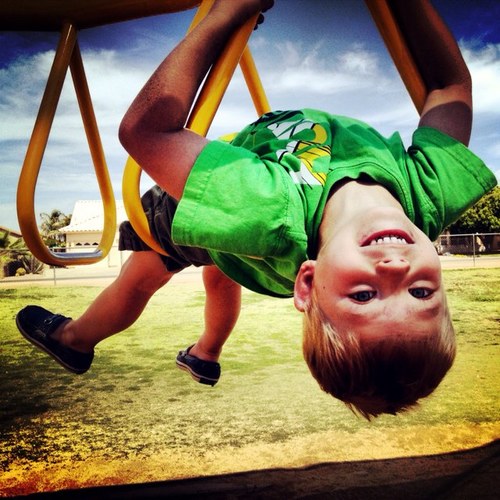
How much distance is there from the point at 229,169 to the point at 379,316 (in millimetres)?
282

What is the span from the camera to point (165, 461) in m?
1.88

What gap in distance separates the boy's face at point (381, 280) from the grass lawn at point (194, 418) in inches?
31.5

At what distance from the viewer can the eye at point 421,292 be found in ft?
2.19

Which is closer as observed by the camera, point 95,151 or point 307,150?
point 307,150

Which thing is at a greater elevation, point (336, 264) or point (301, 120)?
point (301, 120)

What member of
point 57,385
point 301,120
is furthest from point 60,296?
point 301,120

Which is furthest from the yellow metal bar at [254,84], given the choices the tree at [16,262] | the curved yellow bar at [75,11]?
the tree at [16,262]

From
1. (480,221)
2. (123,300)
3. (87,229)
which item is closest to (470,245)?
(480,221)

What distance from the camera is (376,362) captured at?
0.70 metres

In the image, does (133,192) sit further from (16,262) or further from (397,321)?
(16,262)

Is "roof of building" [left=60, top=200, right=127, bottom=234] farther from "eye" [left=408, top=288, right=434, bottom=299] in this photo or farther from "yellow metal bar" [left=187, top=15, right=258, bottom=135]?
"eye" [left=408, top=288, right=434, bottom=299]

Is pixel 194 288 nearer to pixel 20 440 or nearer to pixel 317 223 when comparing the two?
pixel 20 440

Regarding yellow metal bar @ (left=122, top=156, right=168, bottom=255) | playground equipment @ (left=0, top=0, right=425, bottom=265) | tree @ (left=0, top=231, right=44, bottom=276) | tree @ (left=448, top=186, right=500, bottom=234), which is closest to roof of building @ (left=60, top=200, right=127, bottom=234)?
tree @ (left=0, top=231, right=44, bottom=276)

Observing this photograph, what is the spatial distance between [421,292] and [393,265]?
0.07 meters
